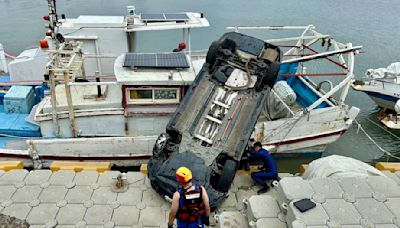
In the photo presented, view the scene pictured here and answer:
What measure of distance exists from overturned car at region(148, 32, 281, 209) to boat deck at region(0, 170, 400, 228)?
40 cm

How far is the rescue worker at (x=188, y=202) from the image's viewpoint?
414 cm

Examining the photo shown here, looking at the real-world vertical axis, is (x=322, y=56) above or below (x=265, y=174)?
above

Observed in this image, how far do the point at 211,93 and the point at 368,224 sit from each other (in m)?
4.00

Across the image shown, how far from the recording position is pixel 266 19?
856 inches

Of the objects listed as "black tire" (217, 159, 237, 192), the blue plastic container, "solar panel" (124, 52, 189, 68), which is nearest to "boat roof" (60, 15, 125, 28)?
"solar panel" (124, 52, 189, 68)

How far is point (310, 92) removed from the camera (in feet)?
33.1

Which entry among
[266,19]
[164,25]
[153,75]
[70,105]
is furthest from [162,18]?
[266,19]

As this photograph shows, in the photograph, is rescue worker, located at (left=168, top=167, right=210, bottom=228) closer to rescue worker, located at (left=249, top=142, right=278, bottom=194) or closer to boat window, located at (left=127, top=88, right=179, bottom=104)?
rescue worker, located at (left=249, top=142, right=278, bottom=194)

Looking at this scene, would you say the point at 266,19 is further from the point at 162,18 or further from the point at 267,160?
the point at 267,160

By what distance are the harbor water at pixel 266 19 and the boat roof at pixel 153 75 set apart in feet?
23.7

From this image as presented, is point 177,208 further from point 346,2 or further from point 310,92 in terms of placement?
point 346,2

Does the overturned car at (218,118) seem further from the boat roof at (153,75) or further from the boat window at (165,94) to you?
the boat window at (165,94)

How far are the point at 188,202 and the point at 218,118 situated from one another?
10.4ft

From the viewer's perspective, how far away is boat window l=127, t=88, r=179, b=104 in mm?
7957
